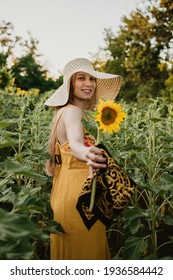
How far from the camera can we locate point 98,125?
1.46m

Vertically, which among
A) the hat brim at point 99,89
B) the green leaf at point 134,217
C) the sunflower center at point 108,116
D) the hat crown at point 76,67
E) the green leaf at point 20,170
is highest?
the hat crown at point 76,67

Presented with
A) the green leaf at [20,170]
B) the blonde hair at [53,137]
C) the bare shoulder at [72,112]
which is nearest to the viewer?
the green leaf at [20,170]

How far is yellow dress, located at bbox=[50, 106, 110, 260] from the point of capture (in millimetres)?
1794

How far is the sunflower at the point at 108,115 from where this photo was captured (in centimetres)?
141

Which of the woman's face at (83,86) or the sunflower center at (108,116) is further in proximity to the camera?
the woman's face at (83,86)

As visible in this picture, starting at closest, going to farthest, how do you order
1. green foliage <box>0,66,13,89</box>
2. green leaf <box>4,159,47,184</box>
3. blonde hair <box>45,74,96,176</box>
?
green leaf <box>4,159,47,184</box>, blonde hair <box>45,74,96,176</box>, green foliage <box>0,66,13,89</box>

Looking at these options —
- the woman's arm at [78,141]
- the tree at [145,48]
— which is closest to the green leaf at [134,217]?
the woman's arm at [78,141]

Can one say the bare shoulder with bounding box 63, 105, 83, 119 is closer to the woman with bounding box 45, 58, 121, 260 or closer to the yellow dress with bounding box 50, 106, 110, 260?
the woman with bounding box 45, 58, 121, 260

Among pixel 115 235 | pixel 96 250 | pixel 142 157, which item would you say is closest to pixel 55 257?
pixel 96 250

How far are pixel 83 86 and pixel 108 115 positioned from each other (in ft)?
1.45

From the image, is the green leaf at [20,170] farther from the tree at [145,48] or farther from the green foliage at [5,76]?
the tree at [145,48]

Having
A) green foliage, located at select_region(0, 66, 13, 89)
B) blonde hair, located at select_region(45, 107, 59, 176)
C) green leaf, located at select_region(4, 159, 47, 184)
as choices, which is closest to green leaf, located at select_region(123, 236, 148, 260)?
blonde hair, located at select_region(45, 107, 59, 176)

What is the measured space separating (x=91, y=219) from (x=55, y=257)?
371mm

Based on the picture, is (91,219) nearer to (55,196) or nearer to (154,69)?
(55,196)
